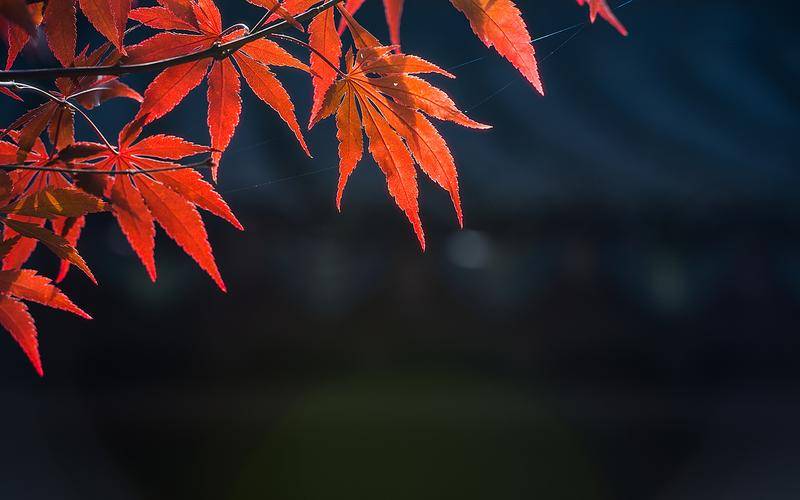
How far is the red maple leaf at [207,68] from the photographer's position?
1.37ft

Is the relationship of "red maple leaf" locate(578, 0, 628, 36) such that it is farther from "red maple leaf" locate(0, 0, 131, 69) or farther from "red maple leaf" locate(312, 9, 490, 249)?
"red maple leaf" locate(0, 0, 131, 69)

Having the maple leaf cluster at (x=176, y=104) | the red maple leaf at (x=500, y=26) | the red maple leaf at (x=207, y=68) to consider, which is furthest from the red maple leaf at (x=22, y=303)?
the red maple leaf at (x=500, y=26)

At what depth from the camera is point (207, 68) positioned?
0.45m

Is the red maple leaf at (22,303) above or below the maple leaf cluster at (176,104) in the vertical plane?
below

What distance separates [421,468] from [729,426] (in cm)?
203

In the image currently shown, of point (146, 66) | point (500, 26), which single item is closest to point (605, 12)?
point (500, 26)

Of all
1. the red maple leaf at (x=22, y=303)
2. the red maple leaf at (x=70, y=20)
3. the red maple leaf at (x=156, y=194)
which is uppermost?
the red maple leaf at (x=70, y=20)

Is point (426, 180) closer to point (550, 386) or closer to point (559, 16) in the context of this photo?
point (559, 16)

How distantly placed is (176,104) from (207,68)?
0.12 feet

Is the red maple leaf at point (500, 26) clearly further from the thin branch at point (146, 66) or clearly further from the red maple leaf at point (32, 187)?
the red maple leaf at point (32, 187)

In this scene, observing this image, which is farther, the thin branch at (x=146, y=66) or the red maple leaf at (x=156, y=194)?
the red maple leaf at (x=156, y=194)

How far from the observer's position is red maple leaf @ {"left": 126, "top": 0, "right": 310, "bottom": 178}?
42 cm

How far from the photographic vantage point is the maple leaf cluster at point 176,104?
1.26 feet

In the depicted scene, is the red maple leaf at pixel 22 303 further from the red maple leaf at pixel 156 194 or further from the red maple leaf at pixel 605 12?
the red maple leaf at pixel 605 12
